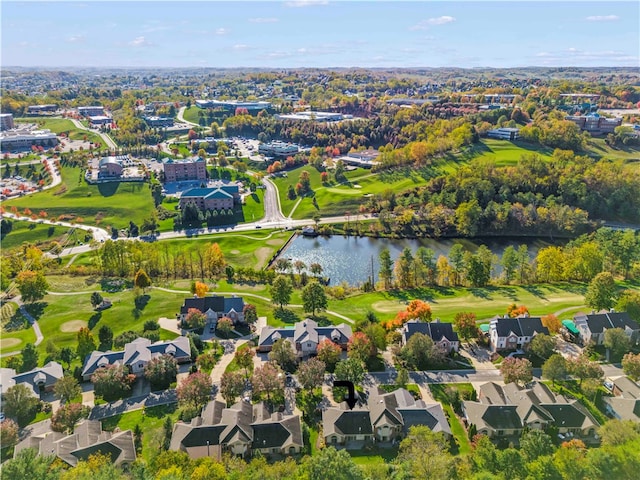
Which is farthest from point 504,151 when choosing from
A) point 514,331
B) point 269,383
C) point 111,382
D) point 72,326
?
point 111,382

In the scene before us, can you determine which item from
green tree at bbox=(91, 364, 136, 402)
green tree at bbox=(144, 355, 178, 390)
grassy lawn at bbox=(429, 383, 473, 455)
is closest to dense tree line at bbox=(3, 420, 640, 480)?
grassy lawn at bbox=(429, 383, 473, 455)

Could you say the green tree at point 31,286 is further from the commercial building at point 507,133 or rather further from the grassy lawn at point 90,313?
A: the commercial building at point 507,133

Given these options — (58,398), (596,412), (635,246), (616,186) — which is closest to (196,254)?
(58,398)

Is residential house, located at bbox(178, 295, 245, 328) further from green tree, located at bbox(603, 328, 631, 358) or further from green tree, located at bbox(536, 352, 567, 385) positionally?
green tree, located at bbox(603, 328, 631, 358)

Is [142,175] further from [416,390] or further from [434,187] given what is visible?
[416,390]

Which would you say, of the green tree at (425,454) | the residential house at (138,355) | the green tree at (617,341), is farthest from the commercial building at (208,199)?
the green tree at (617,341)

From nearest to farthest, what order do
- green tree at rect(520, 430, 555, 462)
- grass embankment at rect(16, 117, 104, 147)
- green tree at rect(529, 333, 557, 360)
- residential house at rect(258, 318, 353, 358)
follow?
green tree at rect(520, 430, 555, 462) → green tree at rect(529, 333, 557, 360) → residential house at rect(258, 318, 353, 358) → grass embankment at rect(16, 117, 104, 147)
